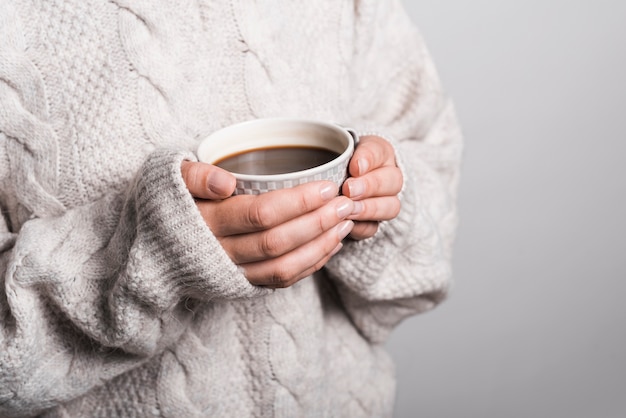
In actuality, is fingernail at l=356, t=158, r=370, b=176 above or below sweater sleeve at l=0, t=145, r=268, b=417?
above

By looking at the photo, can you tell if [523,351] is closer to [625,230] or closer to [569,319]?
[569,319]

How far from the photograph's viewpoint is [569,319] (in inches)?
66.1

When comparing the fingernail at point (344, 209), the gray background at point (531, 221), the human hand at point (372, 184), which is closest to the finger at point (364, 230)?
the human hand at point (372, 184)

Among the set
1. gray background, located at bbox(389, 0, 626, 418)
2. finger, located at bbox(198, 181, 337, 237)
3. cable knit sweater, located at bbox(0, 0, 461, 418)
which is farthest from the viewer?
gray background, located at bbox(389, 0, 626, 418)

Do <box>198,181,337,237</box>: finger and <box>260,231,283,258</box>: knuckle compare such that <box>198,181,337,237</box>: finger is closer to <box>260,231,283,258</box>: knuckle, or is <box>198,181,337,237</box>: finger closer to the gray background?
<box>260,231,283,258</box>: knuckle

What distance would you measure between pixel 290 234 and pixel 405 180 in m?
0.23

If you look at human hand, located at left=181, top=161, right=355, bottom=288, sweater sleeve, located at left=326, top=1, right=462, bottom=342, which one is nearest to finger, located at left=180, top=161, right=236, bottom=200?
human hand, located at left=181, top=161, right=355, bottom=288

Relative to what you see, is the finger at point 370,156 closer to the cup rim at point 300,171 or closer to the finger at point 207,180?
the cup rim at point 300,171

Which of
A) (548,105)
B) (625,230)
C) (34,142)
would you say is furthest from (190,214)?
(625,230)

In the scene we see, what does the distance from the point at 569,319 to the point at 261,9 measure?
127 centimetres

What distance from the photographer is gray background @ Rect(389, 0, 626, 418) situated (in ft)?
4.54

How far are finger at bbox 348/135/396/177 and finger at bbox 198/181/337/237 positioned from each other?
0.18 feet

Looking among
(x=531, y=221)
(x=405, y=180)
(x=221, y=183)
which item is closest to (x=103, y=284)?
(x=221, y=183)

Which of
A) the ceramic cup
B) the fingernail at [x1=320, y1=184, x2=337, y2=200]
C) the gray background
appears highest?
the ceramic cup
